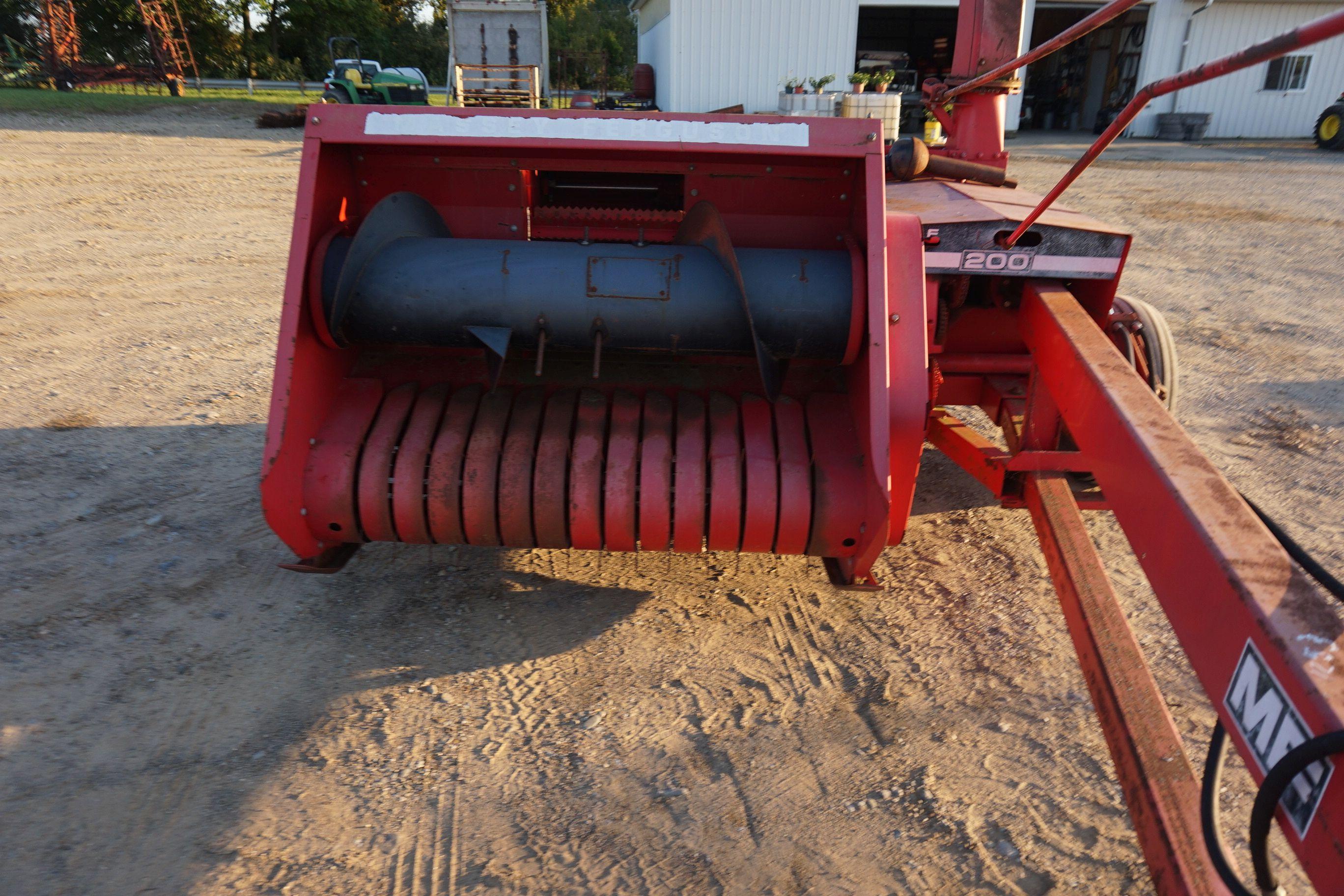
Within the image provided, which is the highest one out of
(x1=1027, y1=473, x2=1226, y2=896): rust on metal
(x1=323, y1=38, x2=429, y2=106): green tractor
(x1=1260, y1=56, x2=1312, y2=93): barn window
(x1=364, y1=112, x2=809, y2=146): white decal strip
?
(x1=1260, y1=56, x2=1312, y2=93): barn window

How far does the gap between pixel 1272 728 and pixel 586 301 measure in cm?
193

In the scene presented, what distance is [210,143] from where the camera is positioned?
1412 cm

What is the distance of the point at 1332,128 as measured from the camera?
1795 centimetres

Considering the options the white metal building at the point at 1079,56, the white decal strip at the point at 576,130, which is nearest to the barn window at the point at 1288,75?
the white metal building at the point at 1079,56

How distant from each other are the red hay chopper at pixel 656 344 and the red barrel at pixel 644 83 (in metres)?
19.0

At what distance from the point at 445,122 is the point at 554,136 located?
1.05 feet

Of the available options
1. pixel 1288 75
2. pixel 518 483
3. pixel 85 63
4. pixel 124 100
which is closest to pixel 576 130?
pixel 518 483

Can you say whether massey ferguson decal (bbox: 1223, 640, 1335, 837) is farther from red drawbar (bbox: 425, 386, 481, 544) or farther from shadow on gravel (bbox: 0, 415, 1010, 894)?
red drawbar (bbox: 425, 386, 481, 544)

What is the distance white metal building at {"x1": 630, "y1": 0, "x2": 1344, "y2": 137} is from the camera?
1772cm

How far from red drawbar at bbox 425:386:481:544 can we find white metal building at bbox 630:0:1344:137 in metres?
14.1

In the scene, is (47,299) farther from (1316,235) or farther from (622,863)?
Answer: (1316,235)

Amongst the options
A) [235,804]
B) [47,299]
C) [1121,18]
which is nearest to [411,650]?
[235,804]

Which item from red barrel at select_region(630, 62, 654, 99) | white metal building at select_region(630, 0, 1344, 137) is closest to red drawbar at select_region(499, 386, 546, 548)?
white metal building at select_region(630, 0, 1344, 137)

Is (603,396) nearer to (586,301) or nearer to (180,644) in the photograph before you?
(586,301)
